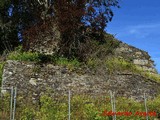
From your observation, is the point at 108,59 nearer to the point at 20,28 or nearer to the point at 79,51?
the point at 79,51

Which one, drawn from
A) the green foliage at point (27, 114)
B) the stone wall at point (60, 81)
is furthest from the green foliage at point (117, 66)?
the green foliage at point (27, 114)

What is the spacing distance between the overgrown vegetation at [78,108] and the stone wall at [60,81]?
503 mm

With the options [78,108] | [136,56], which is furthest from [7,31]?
[78,108]

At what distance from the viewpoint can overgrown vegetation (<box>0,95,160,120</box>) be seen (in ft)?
49.7

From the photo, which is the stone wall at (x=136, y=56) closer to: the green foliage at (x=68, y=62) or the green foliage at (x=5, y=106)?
the green foliage at (x=68, y=62)

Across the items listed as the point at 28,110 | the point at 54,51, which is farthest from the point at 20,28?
the point at 28,110

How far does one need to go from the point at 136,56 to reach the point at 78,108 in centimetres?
994

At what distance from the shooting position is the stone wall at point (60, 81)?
661 inches

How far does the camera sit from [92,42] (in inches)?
851

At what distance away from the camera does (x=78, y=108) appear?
1611 cm

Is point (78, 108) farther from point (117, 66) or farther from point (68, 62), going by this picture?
point (117, 66)

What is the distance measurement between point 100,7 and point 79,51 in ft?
12.8

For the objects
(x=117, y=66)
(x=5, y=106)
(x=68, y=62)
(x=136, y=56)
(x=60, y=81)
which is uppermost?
(x=136, y=56)

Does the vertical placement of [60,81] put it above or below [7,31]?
below
